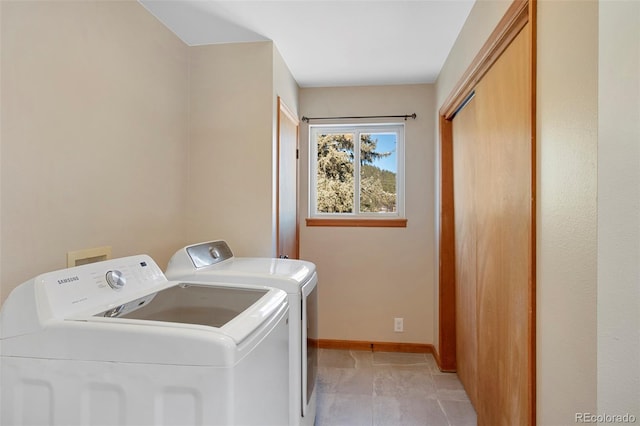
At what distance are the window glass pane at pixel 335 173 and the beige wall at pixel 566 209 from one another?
1992 millimetres

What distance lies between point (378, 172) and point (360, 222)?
51 cm

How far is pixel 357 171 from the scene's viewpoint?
9.70 ft

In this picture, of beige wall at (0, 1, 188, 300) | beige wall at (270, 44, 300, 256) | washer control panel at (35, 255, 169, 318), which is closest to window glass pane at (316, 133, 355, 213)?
beige wall at (270, 44, 300, 256)

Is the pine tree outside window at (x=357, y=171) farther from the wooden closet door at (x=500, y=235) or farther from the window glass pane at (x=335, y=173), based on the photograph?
the wooden closet door at (x=500, y=235)

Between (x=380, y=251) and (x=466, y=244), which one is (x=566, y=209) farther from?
(x=380, y=251)

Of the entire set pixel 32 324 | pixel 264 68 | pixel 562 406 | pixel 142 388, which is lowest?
pixel 562 406

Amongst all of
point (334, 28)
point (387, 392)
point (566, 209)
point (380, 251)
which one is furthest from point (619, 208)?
point (380, 251)

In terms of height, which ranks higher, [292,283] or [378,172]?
[378,172]

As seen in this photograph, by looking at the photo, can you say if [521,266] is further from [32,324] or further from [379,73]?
[379,73]

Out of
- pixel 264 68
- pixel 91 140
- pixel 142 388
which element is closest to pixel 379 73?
pixel 264 68

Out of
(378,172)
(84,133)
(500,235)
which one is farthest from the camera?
(378,172)

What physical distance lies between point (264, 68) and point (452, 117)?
1.45 m

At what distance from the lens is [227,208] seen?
2104 mm

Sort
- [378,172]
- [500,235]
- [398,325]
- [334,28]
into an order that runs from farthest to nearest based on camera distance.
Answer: [378,172], [398,325], [334,28], [500,235]
